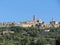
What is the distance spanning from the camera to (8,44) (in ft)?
55.2

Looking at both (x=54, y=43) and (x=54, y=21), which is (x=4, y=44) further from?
(x=54, y=21)

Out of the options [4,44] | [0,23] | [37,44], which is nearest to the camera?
[4,44]

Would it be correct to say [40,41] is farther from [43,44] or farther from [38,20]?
[38,20]

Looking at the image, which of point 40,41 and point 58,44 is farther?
point 40,41

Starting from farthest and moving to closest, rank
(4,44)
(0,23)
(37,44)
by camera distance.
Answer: (0,23)
(37,44)
(4,44)

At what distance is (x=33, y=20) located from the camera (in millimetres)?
80750

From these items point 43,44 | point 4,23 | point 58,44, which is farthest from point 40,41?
point 4,23

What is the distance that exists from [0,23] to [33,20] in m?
8.10

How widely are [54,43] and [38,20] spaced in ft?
207

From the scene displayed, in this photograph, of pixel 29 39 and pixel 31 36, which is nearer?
pixel 29 39

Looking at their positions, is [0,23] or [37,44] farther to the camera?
[0,23]

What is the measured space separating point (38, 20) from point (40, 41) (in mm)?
61955

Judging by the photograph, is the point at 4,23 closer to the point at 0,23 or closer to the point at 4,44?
the point at 0,23

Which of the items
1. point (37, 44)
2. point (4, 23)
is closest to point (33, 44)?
point (37, 44)
